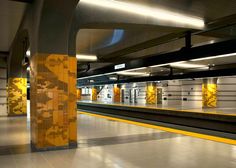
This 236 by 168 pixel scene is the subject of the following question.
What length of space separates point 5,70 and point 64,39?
10260mm

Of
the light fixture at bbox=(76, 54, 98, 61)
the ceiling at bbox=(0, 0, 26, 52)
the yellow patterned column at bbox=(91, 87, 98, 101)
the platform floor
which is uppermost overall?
the ceiling at bbox=(0, 0, 26, 52)

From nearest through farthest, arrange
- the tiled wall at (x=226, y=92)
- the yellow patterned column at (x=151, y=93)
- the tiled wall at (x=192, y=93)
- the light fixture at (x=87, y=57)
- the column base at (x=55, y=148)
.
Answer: the column base at (x=55, y=148), the light fixture at (x=87, y=57), the tiled wall at (x=226, y=92), the tiled wall at (x=192, y=93), the yellow patterned column at (x=151, y=93)

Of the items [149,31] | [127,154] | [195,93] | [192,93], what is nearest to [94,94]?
[192,93]

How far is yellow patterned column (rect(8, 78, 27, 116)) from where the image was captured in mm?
12742

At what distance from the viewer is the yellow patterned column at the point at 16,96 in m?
12.7

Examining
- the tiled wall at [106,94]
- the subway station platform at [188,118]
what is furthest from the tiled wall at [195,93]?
the tiled wall at [106,94]

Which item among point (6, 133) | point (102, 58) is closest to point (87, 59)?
point (102, 58)

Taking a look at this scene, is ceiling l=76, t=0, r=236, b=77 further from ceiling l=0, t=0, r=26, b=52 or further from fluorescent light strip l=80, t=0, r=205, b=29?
ceiling l=0, t=0, r=26, b=52

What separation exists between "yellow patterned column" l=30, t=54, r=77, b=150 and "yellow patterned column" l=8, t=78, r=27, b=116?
800 centimetres

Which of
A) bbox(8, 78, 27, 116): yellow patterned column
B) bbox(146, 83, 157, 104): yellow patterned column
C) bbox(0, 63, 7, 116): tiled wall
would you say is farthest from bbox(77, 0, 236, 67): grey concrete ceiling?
bbox(146, 83, 157, 104): yellow patterned column

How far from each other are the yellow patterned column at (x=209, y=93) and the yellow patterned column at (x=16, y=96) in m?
14.5

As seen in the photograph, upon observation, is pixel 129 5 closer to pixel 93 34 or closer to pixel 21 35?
→ pixel 93 34

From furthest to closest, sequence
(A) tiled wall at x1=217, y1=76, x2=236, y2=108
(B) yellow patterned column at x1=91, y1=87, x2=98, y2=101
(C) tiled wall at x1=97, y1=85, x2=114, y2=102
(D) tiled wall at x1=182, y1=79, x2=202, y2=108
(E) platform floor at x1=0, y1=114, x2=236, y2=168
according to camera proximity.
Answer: (B) yellow patterned column at x1=91, y1=87, x2=98, y2=101
(C) tiled wall at x1=97, y1=85, x2=114, y2=102
(D) tiled wall at x1=182, y1=79, x2=202, y2=108
(A) tiled wall at x1=217, y1=76, x2=236, y2=108
(E) platform floor at x1=0, y1=114, x2=236, y2=168

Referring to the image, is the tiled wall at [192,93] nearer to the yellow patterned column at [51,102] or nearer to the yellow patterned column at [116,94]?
the yellow patterned column at [116,94]
